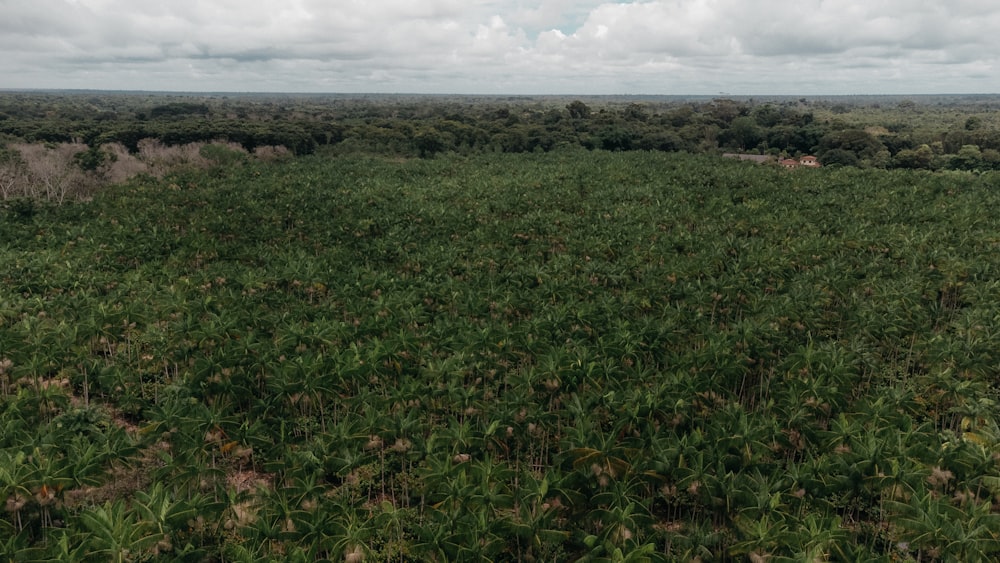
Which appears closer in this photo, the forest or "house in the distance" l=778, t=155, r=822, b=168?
the forest

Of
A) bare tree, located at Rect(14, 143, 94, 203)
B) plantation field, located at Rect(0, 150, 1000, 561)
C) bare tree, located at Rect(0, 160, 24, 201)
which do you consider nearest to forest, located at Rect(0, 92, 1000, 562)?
plantation field, located at Rect(0, 150, 1000, 561)

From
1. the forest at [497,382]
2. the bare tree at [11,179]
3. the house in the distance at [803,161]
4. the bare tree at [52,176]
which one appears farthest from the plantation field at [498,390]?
the house in the distance at [803,161]

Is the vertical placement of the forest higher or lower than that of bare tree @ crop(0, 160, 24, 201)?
lower

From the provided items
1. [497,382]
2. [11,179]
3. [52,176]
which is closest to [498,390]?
[497,382]

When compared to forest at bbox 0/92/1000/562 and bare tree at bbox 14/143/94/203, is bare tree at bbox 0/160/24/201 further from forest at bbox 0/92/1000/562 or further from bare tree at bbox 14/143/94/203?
forest at bbox 0/92/1000/562

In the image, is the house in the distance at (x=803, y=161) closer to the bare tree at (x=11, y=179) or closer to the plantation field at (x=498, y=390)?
the plantation field at (x=498, y=390)

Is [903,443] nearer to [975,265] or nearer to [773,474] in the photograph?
[773,474]
